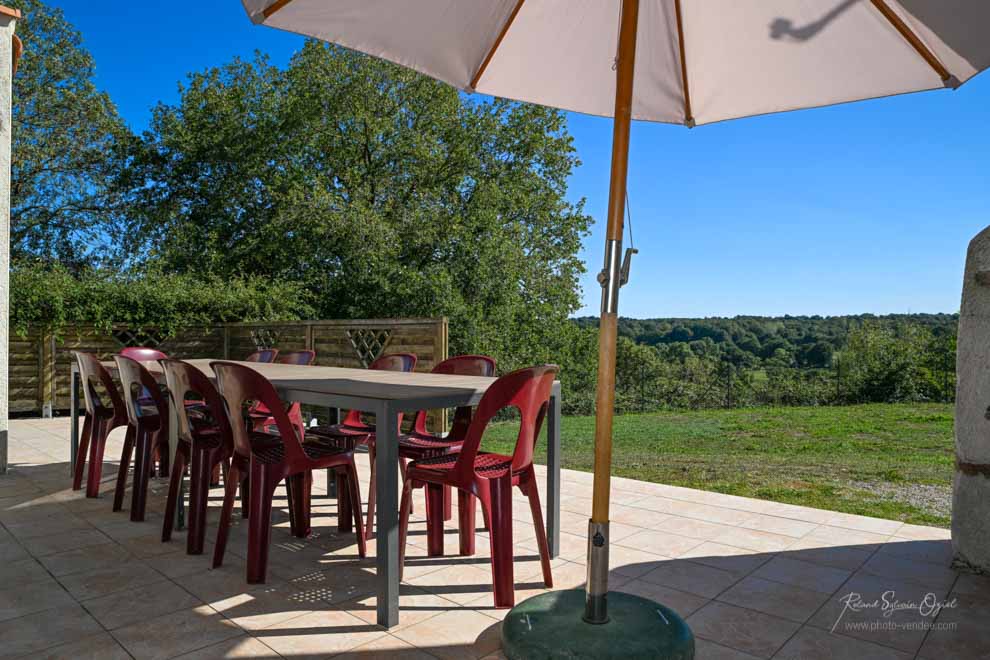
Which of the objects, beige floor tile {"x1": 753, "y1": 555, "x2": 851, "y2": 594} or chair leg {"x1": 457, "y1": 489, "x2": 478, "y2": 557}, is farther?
chair leg {"x1": 457, "y1": 489, "x2": 478, "y2": 557}

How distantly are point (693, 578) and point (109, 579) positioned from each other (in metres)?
2.49

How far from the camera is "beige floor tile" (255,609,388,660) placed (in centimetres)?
221

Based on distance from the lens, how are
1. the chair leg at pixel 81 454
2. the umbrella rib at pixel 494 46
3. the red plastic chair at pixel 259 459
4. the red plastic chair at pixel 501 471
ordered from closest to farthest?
the red plastic chair at pixel 501 471, the umbrella rib at pixel 494 46, the red plastic chair at pixel 259 459, the chair leg at pixel 81 454

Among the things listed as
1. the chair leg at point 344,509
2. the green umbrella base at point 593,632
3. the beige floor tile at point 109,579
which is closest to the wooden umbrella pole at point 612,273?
the green umbrella base at point 593,632

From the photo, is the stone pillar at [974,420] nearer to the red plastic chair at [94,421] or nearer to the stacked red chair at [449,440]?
the stacked red chair at [449,440]

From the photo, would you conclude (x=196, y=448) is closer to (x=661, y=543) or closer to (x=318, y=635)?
(x=318, y=635)

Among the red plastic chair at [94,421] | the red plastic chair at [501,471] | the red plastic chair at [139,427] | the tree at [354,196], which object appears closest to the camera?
the red plastic chair at [501,471]

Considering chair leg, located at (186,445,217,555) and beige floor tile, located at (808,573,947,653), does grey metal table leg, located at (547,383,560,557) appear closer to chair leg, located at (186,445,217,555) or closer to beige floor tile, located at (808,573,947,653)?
beige floor tile, located at (808,573,947,653)

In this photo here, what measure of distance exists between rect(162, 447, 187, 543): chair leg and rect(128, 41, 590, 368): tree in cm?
951

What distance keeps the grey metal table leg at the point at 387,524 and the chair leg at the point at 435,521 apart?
70cm

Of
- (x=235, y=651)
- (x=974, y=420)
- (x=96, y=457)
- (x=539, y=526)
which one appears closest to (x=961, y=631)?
(x=974, y=420)

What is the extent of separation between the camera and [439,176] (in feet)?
51.1

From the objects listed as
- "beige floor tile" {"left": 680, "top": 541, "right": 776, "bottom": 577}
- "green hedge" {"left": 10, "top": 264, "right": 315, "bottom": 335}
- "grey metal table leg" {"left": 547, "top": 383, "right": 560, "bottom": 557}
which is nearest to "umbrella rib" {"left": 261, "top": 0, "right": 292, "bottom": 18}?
"grey metal table leg" {"left": 547, "top": 383, "right": 560, "bottom": 557}

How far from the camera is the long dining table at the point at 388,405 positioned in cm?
242
